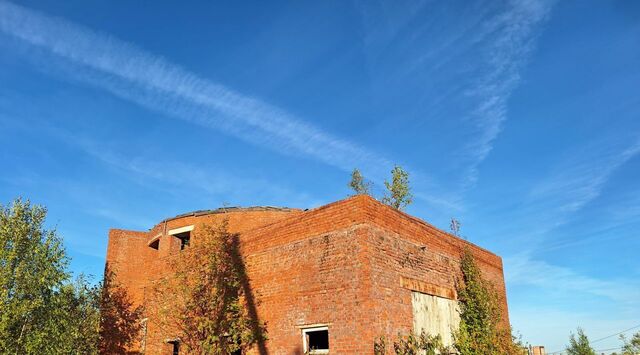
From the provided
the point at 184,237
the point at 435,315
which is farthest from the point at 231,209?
the point at 435,315

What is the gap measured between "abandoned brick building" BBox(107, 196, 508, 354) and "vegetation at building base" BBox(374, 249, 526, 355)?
14.5 inches

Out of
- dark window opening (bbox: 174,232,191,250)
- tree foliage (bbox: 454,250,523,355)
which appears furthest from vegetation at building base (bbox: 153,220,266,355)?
tree foliage (bbox: 454,250,523,355)

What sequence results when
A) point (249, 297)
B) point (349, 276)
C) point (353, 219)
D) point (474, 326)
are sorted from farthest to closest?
point (474, 326)
point (249, 297)
point (353, 219)
point (349, 276)

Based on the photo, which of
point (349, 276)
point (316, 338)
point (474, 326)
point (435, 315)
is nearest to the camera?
point (349, 276)

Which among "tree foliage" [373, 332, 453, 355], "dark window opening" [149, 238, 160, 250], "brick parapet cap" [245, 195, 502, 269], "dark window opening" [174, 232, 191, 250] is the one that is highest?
"dark window opening" [149, 238, 160, 250]

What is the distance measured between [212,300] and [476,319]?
8246 mm

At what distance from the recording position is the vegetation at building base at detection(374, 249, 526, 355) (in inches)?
530

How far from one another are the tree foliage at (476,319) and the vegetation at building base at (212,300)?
6.10 meters

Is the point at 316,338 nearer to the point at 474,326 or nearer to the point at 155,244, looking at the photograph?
the point at 474,326

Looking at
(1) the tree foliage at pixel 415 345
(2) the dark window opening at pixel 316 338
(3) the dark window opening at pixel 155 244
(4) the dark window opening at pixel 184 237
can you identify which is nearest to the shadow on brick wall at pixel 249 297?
(2) the dark window opening at pixel 316 338

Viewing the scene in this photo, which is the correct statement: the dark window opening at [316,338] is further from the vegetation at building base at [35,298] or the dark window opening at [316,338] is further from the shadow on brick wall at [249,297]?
the vegetation at building base at [35,298]

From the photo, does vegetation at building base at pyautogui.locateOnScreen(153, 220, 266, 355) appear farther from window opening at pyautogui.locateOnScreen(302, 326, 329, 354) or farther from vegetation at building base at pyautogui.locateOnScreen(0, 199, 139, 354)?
vegetation at building base at pyautogui.locateOnScreen(0, 199, 139, 354)

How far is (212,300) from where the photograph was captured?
47.6 ft

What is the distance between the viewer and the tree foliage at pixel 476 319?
46.6 feet
